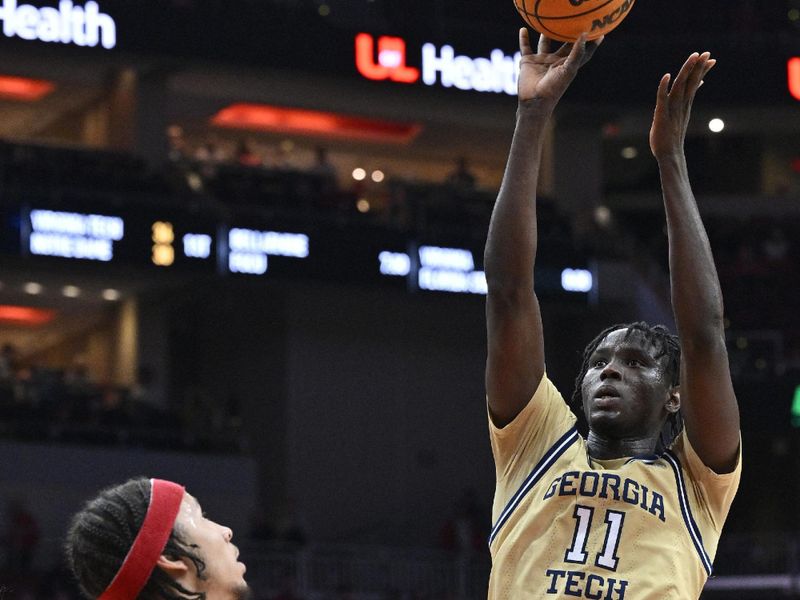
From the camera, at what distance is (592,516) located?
15.1 feet

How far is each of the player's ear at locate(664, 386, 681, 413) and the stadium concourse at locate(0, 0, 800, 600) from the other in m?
16.6

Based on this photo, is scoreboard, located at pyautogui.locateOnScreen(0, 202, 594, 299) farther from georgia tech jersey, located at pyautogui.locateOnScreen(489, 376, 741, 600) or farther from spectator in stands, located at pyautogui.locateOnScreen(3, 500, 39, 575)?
georgia tech jersey, located at pyautogui.locateOnScreen(489, 376, 741, 600)

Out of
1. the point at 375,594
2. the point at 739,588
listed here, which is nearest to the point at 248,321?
the point at 375,594

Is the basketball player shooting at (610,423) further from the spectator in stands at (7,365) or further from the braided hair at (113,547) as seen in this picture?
the spectator in stands at (7,365)

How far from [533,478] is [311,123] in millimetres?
25666

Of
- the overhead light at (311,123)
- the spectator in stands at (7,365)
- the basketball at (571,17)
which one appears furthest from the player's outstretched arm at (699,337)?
the overhead light at (311,123)

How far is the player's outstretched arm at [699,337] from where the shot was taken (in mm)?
4570

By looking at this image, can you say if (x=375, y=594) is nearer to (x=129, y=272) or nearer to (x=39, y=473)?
(x=39, y=473)

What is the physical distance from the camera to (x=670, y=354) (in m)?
4.87

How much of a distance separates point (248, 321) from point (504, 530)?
78.5 ft

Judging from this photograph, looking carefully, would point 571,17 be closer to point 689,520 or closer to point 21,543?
point 689,520

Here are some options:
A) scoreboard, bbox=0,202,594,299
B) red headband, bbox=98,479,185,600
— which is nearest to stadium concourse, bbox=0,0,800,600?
scoreboard, bbox=0,202,594,299

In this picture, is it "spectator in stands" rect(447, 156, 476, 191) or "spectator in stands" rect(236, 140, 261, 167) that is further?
"spectator in stands" rect(447, 156, 476, 191)

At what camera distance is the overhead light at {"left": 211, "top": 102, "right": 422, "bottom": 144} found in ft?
96.4
